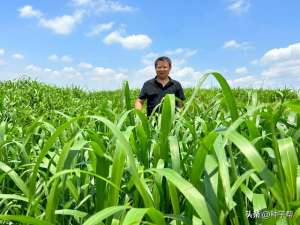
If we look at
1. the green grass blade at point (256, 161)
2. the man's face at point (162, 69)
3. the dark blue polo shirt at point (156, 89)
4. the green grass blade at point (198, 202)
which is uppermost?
the man's face at point (162, 69)

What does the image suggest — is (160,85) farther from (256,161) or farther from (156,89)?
(256,161)

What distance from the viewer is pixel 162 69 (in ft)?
20.7

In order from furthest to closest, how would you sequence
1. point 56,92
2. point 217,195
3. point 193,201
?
1. point 56,92
2. point 217,195
3. point 193,201

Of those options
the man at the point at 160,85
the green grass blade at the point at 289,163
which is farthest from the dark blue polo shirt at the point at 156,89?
the green grass blade at the point at 289,163

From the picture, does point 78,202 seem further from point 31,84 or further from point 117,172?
point 31,84

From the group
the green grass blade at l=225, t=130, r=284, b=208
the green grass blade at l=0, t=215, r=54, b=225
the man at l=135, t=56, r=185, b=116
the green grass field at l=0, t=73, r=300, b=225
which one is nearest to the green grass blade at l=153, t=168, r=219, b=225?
the green grass field at l=0, t=73, r=300, b=225

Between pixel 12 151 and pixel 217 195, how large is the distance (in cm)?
118

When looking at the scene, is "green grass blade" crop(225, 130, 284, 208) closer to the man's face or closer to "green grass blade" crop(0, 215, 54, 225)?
"green grass blade" crop(0, 215, 54, 225)

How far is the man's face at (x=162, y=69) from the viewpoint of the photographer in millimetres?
6293

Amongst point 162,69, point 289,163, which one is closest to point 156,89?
point 162,69

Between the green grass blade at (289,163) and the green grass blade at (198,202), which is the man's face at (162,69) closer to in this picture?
the green grass blade at (289,163)

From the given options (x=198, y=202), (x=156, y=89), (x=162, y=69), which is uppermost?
(x=162, y=69)

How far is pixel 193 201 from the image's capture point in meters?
1.14

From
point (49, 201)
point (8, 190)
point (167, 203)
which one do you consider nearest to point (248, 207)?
point (167, 203)
